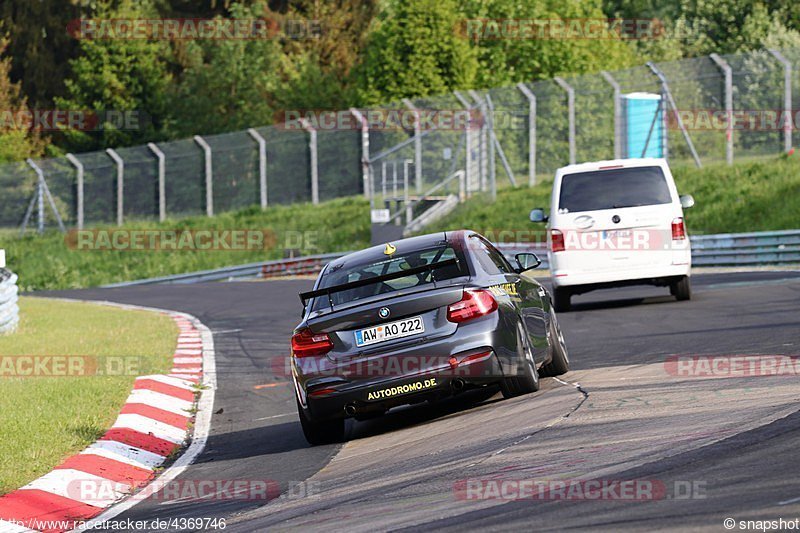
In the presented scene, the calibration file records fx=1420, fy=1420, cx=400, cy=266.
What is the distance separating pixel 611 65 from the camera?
58.3 metres

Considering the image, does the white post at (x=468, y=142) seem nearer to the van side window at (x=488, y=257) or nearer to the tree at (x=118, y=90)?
the tree at (x=118, y=90)

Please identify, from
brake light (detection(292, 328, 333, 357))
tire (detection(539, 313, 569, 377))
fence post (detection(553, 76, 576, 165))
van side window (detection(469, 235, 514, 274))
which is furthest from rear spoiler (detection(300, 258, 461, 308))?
fence post (detection(553, 76, 576, 165))

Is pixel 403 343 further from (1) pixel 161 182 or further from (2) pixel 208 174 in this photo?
(1) pixel 161 182

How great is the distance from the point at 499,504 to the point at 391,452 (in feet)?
8.64

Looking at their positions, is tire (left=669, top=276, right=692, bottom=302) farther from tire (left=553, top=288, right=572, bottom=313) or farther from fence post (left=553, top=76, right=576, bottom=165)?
fence post (left=553, top=76, right=576, bottom=165)

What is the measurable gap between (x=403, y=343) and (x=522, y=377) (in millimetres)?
1055

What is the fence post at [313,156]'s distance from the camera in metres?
45.6

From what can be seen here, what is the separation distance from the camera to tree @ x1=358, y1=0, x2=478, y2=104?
168 feet

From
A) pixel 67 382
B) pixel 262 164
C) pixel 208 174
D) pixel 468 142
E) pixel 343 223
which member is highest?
pixel 67 382

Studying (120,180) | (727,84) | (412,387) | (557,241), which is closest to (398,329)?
(412,387)

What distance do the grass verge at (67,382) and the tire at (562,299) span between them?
5.18m

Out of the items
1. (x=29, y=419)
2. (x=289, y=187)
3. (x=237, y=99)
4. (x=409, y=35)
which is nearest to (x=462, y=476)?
(x=29, y=419)

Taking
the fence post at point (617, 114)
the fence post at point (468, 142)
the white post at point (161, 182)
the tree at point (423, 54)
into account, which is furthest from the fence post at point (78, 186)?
the fence post at point (617, 114)

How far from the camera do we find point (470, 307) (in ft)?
33.2
